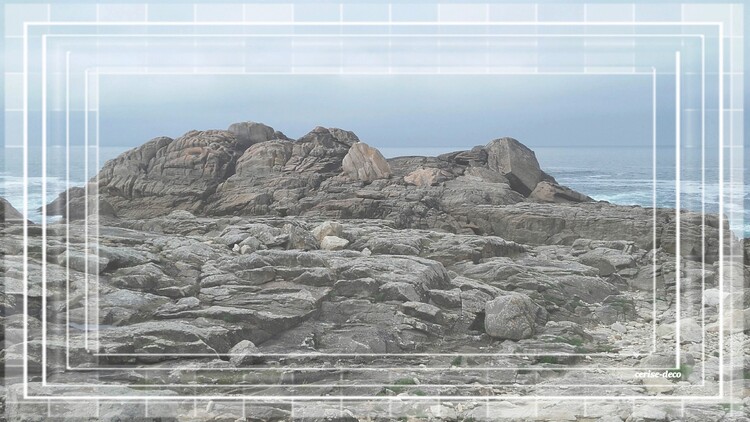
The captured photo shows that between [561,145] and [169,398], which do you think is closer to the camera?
[169,398]

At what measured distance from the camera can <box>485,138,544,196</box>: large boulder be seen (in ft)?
16.4

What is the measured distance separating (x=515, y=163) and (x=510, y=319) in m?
0.97

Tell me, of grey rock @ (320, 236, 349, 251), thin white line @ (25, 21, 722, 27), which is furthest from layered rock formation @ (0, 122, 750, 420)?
thin white line @ (25, 21, 722, 27)

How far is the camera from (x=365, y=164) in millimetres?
5020

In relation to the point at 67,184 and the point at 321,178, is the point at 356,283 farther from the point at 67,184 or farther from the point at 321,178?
the point at 67,184

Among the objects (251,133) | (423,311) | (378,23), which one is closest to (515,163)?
(423,311)

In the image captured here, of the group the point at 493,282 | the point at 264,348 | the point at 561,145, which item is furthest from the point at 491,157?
the point at 264,348

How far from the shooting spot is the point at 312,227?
4.97 m

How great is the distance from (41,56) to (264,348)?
2.22 metres

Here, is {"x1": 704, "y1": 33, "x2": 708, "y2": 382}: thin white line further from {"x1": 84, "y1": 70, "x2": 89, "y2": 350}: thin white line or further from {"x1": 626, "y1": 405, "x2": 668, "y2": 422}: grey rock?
{"x1": 84, "y1": 70, "x2": 89, "y2": 350}: thin white line

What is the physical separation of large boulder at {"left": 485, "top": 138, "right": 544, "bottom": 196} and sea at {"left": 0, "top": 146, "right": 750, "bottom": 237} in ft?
0.96

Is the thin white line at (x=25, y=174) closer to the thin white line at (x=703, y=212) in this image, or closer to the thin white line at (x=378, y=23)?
the thin white line at (x=378, y=23)

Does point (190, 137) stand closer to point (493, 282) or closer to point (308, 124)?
point (308, 124)

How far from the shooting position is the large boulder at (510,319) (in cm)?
482
